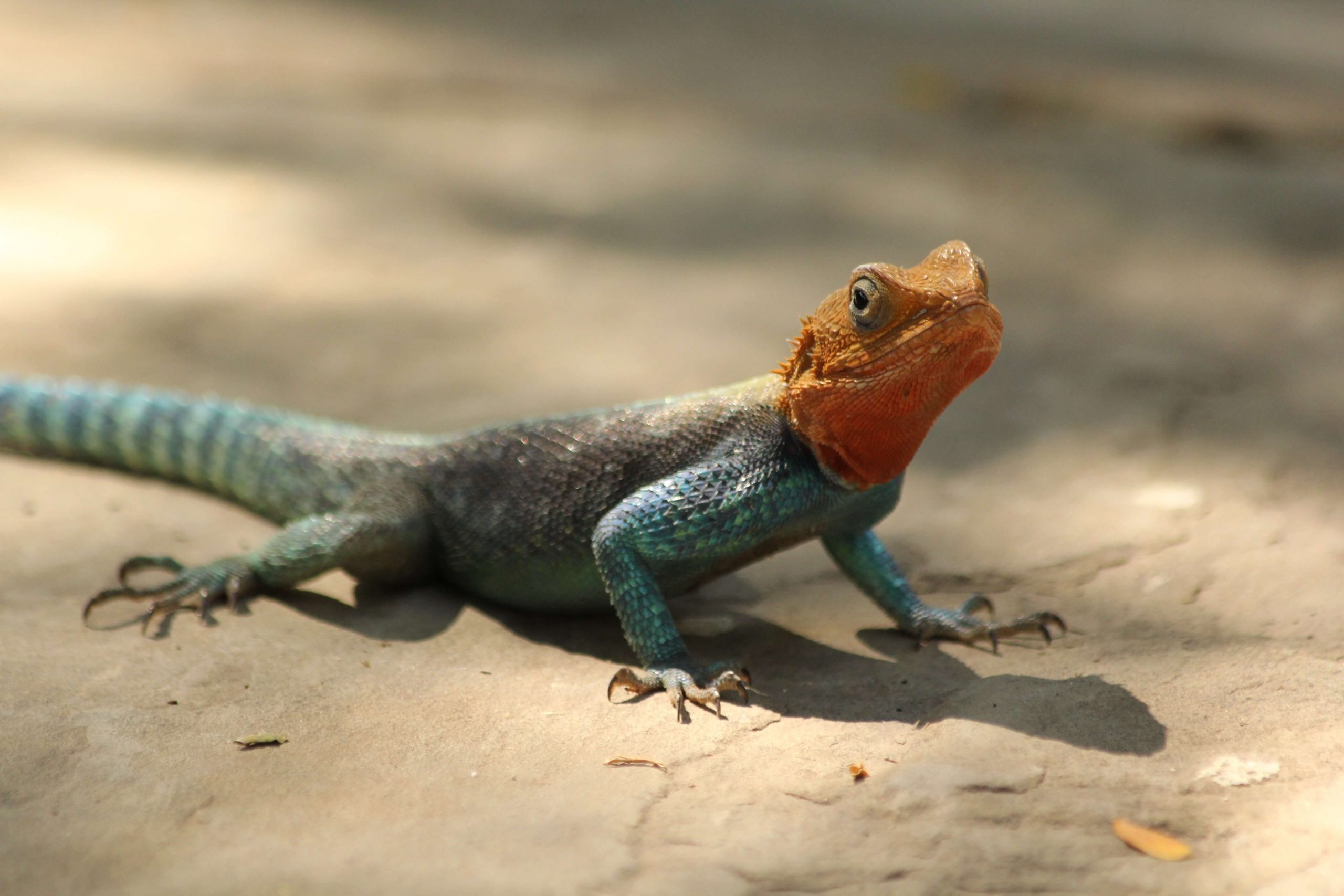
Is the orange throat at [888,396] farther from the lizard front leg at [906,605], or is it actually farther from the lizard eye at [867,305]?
the lizard front leg at [906,605]

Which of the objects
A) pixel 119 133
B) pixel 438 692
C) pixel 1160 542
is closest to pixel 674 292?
pixel 1160 542

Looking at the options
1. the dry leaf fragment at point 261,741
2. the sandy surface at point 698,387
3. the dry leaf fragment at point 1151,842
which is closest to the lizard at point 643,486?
the sandy surface at point 698,387

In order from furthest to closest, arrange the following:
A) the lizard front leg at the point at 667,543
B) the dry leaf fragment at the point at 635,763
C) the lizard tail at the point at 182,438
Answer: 1. the lizard tail at the point at 182,438
2. the lizard front leg at the point at 667,543
3. the dry leaf fragment at the point at 635,763

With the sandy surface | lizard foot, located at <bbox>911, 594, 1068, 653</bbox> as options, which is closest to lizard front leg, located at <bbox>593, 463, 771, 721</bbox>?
the sandy surface

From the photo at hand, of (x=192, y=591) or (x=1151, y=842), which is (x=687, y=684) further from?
(x=192, y=591)

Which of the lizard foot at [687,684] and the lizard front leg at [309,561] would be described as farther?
the lizard front leg at [309,561]

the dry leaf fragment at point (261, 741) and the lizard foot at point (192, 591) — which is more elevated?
the dry leaf fragment at point (261, 741)

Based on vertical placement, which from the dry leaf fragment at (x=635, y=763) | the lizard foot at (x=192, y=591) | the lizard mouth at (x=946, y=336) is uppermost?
the lizard mouth at (x=946, y=336)
